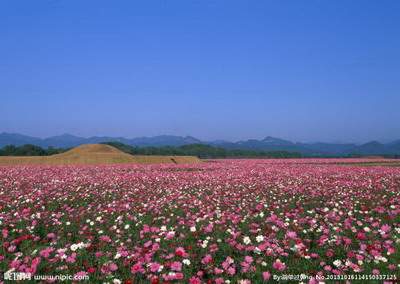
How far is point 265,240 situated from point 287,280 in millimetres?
1459

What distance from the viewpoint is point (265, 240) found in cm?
622

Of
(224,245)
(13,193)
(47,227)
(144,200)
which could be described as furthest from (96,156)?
(224,245)

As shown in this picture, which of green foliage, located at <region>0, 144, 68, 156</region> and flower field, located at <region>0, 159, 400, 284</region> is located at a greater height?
green foliage, located at <region>0, 144, 68, 156</region>

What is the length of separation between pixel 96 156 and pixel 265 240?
1793 inches

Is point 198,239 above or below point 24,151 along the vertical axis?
below

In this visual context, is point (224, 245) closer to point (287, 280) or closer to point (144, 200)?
point (287, 280)

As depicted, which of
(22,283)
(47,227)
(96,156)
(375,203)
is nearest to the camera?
(22,283)

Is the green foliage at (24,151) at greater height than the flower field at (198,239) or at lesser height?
greater

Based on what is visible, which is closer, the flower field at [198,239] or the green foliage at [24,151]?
the flower field at [198,239]

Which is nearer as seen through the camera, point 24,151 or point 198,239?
point 198,239

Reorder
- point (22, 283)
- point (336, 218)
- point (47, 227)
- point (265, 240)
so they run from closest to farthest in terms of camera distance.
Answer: point (22, 283)
point (265, 240)
point (336, 218)
point (47, 227)

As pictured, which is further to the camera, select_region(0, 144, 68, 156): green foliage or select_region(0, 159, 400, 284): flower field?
select_region(0, 144, 68, 156): green foliage

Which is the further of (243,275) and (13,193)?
(13,193)

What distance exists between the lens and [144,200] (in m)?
12.3
